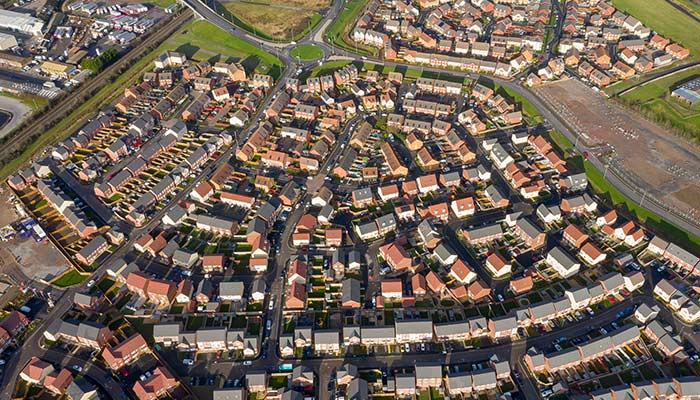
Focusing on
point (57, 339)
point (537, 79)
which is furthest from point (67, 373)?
point (537, 79)

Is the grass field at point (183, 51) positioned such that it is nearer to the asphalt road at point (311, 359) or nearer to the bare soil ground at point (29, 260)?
the bare soil ground at point (29, 260)

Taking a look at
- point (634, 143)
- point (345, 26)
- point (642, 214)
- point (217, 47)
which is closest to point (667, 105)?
point (634, 143)

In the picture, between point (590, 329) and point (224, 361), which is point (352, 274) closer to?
point (224, 361)

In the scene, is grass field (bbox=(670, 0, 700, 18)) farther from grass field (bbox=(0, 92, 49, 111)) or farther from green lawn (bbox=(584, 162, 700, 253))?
grass field (bbox=(0, 92, 49, 111))

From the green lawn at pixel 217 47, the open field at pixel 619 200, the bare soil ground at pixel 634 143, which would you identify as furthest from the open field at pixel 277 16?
the open field at pixel 619 200

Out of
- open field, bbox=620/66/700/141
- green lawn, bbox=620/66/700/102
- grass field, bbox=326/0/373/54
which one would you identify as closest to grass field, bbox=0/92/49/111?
grass field, bbox=326/0/373/54

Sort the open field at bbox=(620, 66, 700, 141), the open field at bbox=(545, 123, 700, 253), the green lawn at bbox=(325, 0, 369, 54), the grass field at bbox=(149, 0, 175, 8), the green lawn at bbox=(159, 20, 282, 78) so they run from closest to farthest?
the open field at bbox=(545, 123, 700, 253)
the open field at bbox=(620, 66, 700, 141)
the green lawn at bbox=(159, 20, 282, 78)
the green lawn at bbox=(325, 0, 369, 54)
the grass field at bbox=(149, 0, 175, 8)
